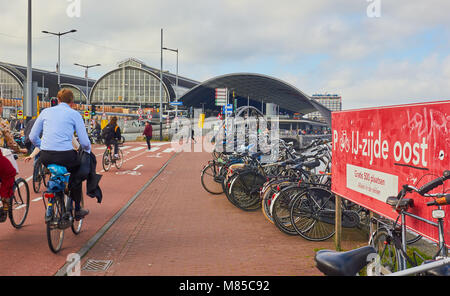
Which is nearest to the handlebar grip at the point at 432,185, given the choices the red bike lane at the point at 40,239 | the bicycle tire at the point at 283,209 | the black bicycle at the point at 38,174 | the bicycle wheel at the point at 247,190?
the bicycle tire at the point at 283,209

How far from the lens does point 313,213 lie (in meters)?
5.75

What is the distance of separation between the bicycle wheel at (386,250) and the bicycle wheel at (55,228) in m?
3.47

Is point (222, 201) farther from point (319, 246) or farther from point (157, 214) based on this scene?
point (319, 246)

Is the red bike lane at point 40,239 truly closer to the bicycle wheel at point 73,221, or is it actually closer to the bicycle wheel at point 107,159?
the bicycle wheel at point 73,221

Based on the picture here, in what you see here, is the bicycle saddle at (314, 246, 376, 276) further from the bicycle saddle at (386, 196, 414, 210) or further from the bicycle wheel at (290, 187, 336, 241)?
the bicycle wheel at (290, 187, 336, 241)

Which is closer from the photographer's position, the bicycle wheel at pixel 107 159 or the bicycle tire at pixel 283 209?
the bicycle tire at pixel 283 209

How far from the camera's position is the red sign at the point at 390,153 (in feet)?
10.5

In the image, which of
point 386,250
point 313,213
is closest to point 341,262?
point 386,250

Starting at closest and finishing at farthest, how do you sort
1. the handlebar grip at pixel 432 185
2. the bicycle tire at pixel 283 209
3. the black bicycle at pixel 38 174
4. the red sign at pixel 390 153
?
the handlebar grip at pixel 432 185, the red sign at pixel 390 153, the bicycle tire at pixel 283 209, the black bicycle at pixel 38 174

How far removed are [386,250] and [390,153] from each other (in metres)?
0.89

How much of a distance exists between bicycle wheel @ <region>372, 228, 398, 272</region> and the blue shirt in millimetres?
3582

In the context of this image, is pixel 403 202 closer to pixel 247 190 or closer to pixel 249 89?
pixel 247 190
